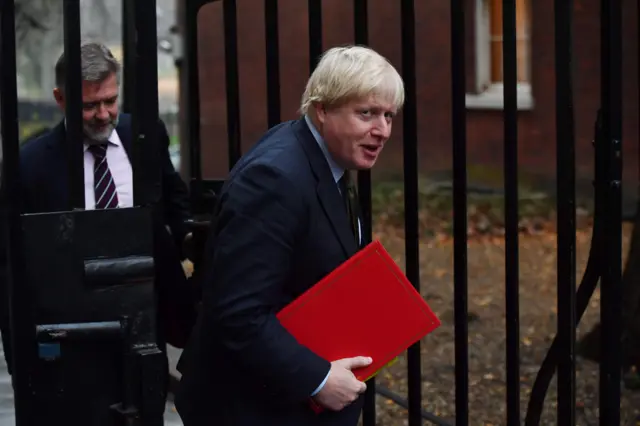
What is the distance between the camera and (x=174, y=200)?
413 cm

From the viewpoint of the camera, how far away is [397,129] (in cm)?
1328

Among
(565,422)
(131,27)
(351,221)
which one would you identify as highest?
(131,27)

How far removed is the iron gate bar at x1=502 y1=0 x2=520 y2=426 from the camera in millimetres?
3449

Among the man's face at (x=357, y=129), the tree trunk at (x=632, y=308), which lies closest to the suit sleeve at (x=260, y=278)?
the man's face at (x=357, y=129)

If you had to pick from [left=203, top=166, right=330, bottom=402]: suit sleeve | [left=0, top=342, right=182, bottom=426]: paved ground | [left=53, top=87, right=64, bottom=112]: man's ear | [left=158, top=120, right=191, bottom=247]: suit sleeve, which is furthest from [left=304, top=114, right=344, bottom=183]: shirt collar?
[left=0, top=342, right=182, bottom=426]: paved ground

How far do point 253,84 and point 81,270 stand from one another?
37.5ft

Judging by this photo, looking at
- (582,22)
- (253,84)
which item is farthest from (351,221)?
(253,84)

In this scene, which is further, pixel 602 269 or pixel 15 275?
pixel 602 269

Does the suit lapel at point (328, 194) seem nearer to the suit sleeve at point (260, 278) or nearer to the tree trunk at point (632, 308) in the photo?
the suit sleeve at point (260, 278)

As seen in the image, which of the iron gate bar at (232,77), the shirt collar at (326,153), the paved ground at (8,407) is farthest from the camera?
the paved ground at (8,407)

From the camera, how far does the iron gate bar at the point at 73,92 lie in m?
2.69

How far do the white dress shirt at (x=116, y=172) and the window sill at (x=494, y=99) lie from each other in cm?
983

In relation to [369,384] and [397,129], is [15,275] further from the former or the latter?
[397,129]

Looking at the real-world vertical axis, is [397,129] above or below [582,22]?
below
